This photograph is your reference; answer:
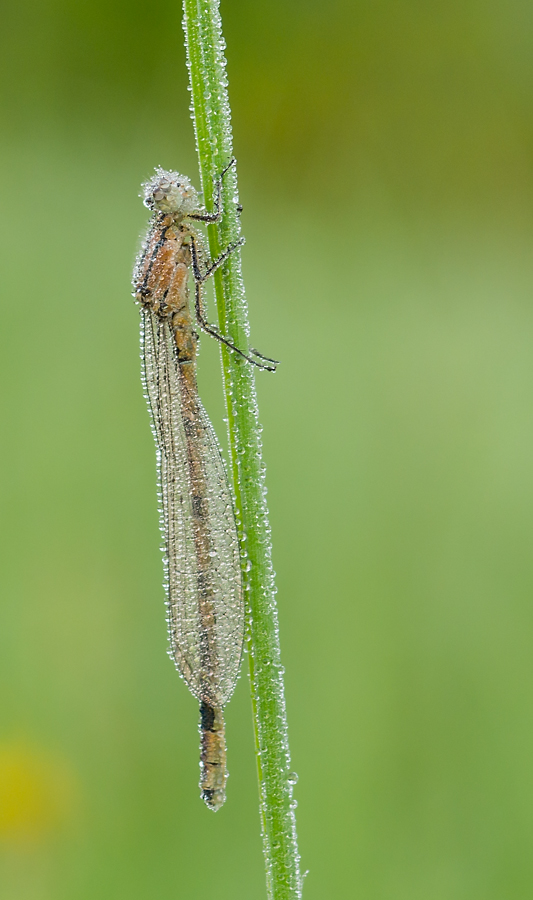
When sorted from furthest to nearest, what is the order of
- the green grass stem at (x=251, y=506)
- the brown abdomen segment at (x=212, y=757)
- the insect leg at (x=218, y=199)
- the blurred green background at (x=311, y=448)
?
the blurred green background at (x=311, y=448) → the brown abdomen segment at (x=212, y=757) → the insect leg at (x=218, y=199) → the green grass stem at (x=251, y=506)

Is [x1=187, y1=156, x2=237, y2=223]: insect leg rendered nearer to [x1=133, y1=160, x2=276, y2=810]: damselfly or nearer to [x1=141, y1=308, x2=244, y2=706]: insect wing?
[x1=133, y1=160, x2=276, y2=810]: damselfly

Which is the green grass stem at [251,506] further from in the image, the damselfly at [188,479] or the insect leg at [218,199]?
the damselfly at [188,479]

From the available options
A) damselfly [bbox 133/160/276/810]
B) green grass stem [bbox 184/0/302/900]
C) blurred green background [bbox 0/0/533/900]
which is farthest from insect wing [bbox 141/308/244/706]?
blurred green background [bbox 0/0/533/900]

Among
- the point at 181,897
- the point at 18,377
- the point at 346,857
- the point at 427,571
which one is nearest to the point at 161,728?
the point at 181,897

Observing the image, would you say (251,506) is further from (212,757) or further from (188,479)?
(188,479)

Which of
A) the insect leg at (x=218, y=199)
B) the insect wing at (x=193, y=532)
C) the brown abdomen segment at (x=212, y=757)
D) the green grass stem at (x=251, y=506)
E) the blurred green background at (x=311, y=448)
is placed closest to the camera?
the green grass stem at (x=251, y=506)

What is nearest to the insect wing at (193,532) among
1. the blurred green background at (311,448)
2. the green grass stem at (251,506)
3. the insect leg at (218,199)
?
the green grass stem at (251,506)

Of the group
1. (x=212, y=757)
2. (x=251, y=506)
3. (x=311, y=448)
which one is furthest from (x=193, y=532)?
(x=311, y=448)
